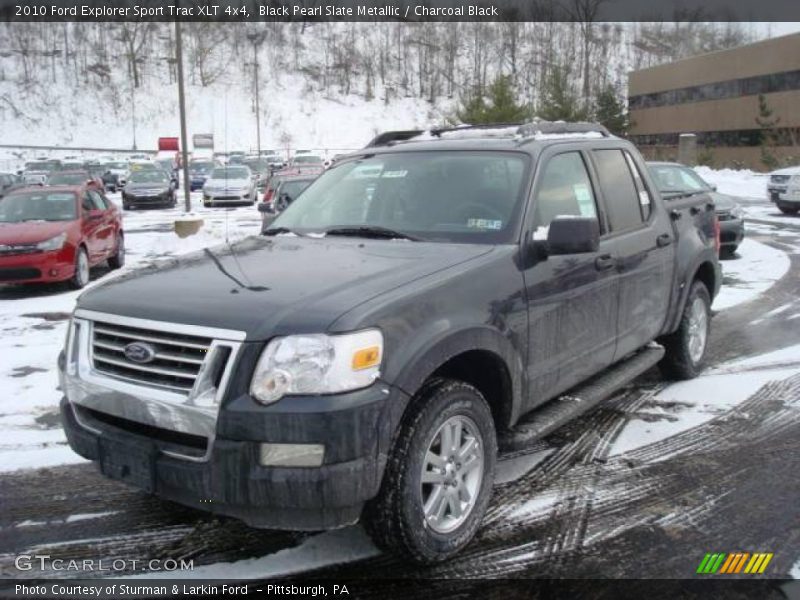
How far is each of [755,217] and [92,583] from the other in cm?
2154

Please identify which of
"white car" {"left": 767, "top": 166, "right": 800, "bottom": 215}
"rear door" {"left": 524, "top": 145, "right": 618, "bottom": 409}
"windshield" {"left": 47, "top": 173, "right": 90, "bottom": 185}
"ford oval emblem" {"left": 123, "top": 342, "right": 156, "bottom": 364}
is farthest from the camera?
"windshield" {"left": 47, "top": 173, "right": 90, "bottom": 185}

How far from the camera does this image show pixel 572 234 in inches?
148

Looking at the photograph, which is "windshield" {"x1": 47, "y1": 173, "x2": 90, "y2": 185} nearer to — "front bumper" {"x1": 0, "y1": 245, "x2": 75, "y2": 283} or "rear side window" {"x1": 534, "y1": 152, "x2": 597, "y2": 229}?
"front bumper" {"x1": 0, "y1": 245, "x2": 75, "y2": 283}

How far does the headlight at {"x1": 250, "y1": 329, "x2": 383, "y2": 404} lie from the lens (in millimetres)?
2848

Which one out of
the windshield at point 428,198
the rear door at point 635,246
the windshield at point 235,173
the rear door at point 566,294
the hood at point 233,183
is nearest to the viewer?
the rear door at point 566,294

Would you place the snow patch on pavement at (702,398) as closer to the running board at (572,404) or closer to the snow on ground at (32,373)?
the running board at (572,404)

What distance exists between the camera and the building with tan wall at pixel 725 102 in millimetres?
48125

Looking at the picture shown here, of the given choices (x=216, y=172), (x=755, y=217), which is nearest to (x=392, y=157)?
(x=755, y=217)

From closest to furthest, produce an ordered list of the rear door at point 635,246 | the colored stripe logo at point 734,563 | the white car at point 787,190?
the colored stripe logo at point 734,563
the rear door at point 635,246
the white car at point 787,190

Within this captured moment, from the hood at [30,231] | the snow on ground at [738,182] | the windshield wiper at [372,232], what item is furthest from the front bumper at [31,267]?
the snow on ground at [738,182]

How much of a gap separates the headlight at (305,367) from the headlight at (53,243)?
349 inches

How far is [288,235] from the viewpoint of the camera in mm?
4512

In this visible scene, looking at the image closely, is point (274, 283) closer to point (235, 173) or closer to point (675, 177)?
point (675, 177)

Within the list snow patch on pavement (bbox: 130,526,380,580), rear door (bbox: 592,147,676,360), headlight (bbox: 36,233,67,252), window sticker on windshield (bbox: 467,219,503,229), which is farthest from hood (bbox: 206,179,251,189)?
snow patch on pavement (bbox: 130,526,380,580)
